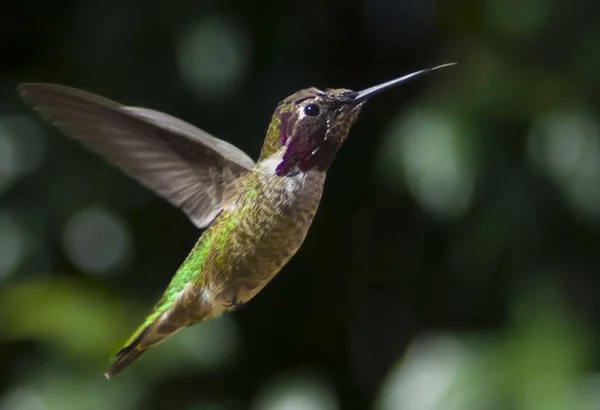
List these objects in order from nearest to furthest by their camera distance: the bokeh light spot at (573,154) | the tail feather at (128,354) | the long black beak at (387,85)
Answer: the long black beak at (387,85) → the tail feather at (128,354) → the bokeh light spot at (573,154)

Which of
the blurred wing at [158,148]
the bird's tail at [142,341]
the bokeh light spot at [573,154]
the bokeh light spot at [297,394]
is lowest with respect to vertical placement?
the bokeh light spot at [297,394]

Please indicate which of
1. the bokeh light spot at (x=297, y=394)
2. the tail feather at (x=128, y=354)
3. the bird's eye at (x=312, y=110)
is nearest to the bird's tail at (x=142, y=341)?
the tail feather at (x=128, y=354)

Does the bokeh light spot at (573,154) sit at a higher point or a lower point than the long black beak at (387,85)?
lower

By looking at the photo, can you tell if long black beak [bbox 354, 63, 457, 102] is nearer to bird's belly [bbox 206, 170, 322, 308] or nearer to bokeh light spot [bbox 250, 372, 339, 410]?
bird's belly [bbox 206, 170, 322, 308]

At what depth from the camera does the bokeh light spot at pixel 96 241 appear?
1777mm

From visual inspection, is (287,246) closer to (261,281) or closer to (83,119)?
(261,281)

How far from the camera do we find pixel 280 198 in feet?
1.78

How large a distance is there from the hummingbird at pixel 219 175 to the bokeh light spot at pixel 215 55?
111 cm

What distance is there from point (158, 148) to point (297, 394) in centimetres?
114

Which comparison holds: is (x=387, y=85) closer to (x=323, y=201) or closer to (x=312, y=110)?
(x=312, y=110)

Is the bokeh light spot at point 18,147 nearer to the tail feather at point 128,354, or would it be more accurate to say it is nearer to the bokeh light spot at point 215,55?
the bokeh light spot at point 215,55

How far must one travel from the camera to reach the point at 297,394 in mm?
1735

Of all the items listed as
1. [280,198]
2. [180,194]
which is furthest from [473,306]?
[280,198]

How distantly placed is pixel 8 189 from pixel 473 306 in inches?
37.2
